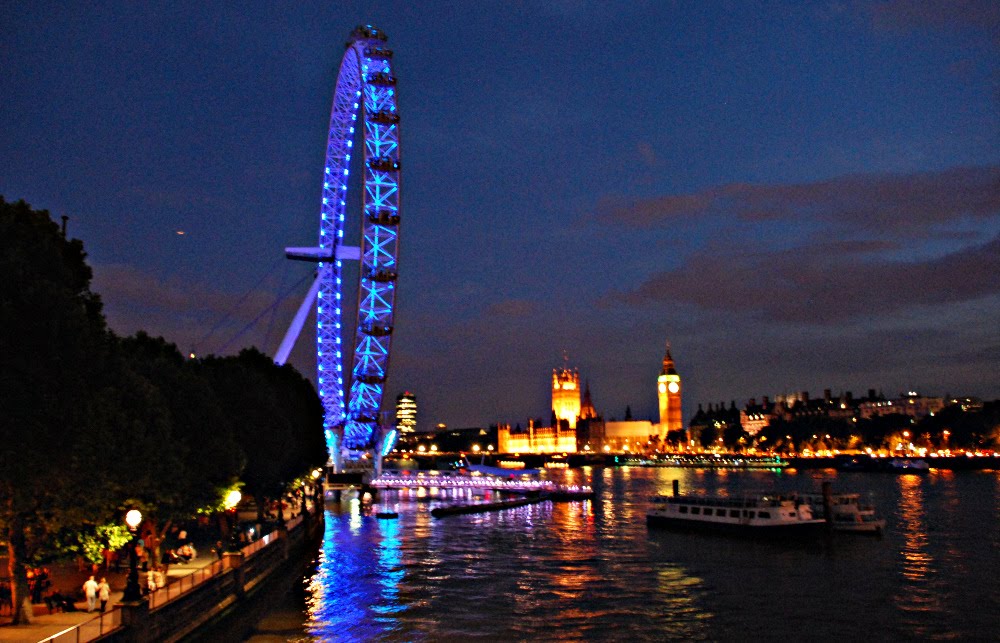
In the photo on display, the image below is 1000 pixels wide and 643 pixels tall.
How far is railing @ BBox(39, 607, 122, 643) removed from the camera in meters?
16.1

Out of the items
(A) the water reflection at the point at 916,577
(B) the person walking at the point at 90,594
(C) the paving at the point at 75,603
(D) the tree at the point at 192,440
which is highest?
(D) the tree at the point at 192,440

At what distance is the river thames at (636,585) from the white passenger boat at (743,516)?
4.48 ft

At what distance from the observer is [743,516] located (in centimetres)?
5134

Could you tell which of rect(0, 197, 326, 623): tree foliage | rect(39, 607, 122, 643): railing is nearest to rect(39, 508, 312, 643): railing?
rect(39, 607, 122, 643): railing

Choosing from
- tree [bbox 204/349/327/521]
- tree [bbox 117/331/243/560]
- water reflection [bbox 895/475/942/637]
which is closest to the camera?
tree [bbox 117/331/243/560]

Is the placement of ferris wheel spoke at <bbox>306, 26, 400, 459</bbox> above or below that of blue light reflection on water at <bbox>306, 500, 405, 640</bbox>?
above

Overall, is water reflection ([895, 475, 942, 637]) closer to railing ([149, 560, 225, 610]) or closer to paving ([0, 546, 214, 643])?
railing ([149, 560, 225, 610])

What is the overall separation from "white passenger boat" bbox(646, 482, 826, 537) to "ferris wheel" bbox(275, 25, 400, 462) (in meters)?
25.1

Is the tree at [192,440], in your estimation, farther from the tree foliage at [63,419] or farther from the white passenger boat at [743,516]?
the white passenger boat at [743,516]

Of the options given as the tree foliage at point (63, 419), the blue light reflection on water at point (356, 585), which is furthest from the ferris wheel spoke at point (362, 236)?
the tree foliage at point (63, 419)

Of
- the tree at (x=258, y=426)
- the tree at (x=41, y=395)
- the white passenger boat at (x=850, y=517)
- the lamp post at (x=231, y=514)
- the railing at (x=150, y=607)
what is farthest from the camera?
the white passenger boat at (x=850, y=517)

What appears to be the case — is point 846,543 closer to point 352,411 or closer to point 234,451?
point 234,451

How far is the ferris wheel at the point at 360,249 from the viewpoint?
62.2 m

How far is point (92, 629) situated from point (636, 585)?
2110cm
